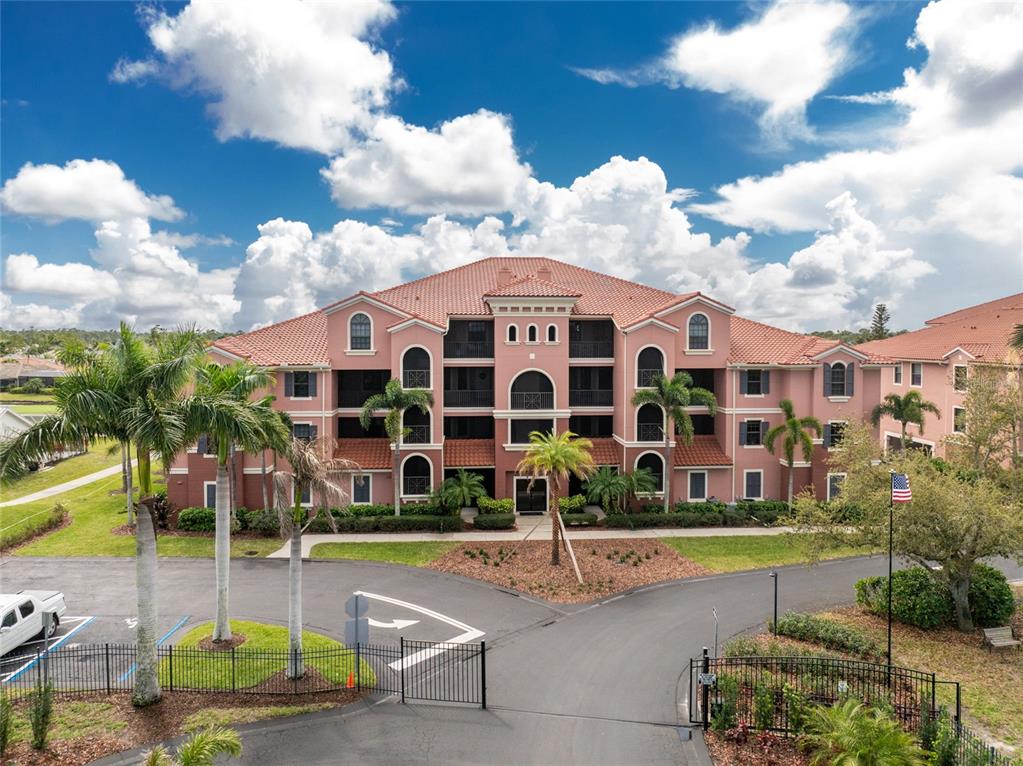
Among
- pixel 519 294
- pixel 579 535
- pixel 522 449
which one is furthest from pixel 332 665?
pixel 519 294

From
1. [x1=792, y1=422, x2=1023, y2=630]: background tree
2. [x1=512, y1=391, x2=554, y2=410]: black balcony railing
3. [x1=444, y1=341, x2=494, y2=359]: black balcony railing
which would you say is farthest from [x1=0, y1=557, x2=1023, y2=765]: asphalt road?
[x1=444, y1=341, x2=494, y2=359]: black balcony railing

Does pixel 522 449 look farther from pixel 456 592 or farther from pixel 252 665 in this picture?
pixel 252 665

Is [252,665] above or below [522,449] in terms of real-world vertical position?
below

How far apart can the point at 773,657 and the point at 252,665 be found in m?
13.7

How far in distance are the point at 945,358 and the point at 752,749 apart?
37.7 metres

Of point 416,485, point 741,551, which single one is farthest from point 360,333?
point 741,551

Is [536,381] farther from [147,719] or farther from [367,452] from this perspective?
[147,719]

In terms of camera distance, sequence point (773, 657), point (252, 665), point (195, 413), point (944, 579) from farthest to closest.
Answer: point (944, 579)
point (252, 665)
point (773, 657)
point (195, 413)

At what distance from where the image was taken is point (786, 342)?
36656 millimetres

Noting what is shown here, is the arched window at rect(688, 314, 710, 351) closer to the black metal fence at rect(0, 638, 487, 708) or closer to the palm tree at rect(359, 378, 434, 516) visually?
the palm tree at rect(359, 378, 434, 516)

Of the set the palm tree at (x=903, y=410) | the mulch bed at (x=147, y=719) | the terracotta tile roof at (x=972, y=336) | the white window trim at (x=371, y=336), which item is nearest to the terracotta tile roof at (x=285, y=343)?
the white window trim at (x=371, y=336)

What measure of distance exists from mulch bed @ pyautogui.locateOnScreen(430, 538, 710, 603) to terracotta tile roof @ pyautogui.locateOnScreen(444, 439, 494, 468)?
593 centimetres

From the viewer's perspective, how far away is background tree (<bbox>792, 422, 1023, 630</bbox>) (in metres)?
17.6

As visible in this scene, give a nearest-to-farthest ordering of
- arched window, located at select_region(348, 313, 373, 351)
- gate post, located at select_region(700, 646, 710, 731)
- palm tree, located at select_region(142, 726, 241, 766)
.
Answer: palm tree, located at select_region(142, 726, 241, 766)
gate post, located at select_region(700, 646, 710, 731)
arched window, located at select_region(348, 313, 373, 351)
